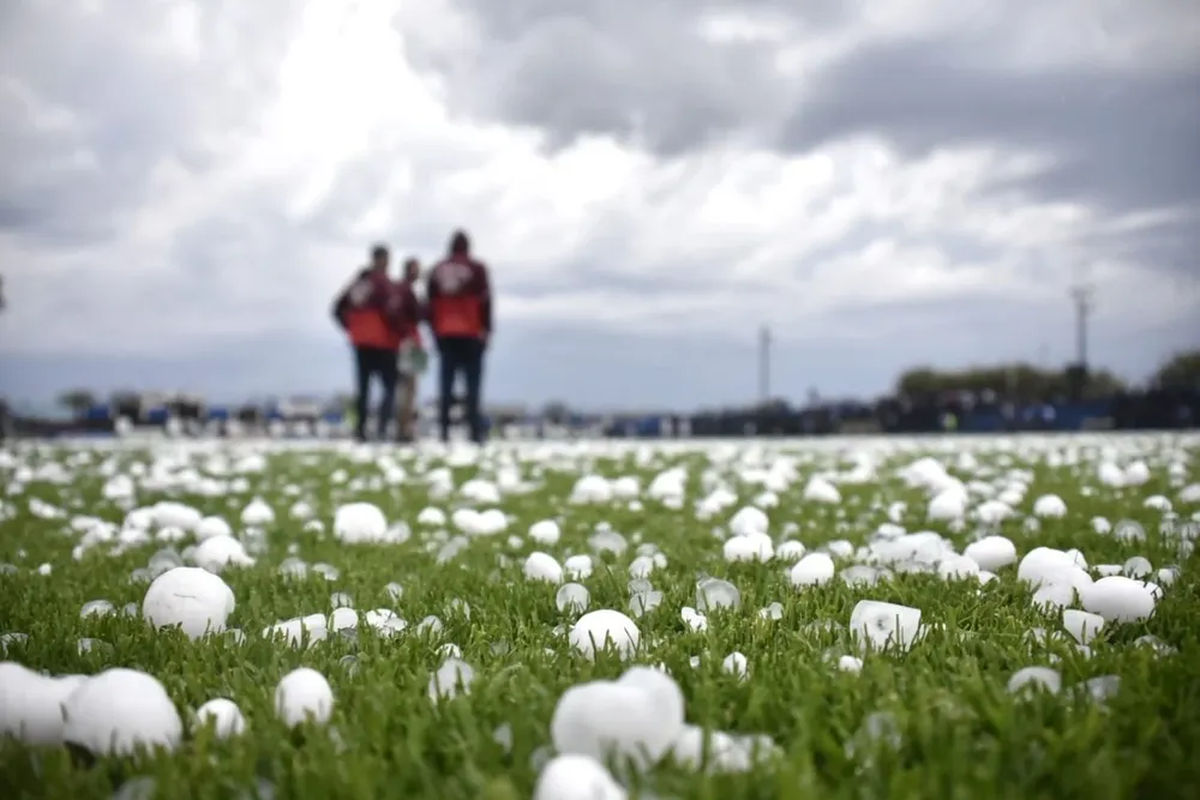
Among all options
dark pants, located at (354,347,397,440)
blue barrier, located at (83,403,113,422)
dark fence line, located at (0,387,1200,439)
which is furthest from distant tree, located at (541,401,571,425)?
dark pants, located at (354,347,397,440)

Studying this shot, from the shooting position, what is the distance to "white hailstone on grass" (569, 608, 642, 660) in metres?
1.92

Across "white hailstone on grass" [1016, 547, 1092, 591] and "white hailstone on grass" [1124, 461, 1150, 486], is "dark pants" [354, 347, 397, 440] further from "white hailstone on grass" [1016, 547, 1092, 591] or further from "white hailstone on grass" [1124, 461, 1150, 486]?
"white hailstone on grass" [1016, 547, 1092, 591]

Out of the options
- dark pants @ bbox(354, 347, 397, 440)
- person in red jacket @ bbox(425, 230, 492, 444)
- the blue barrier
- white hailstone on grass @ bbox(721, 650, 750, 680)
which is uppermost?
person in red jacket @ bbox(425, 230, 492, 444)

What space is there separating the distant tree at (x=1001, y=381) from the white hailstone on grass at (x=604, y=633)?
59.2m

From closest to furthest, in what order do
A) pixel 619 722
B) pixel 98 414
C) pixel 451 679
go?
pixel 619 722 < pixel 451 679 < pixel 98 414

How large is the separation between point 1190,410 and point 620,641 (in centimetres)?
2456

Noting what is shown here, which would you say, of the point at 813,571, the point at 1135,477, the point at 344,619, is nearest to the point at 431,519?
the point at 344,619

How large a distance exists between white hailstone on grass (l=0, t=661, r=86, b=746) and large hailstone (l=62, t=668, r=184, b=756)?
0.10 ft

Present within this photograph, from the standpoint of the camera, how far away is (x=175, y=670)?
1.89 m

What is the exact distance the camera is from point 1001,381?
6925cm

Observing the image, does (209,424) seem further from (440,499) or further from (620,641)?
(620,641)

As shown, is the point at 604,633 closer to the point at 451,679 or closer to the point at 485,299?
the point at 451,679

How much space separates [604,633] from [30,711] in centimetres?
109

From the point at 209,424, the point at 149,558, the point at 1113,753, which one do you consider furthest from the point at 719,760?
the point at 209,424
